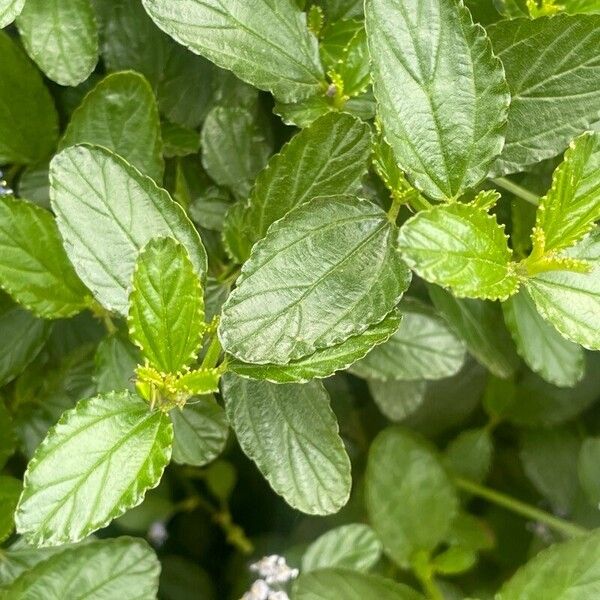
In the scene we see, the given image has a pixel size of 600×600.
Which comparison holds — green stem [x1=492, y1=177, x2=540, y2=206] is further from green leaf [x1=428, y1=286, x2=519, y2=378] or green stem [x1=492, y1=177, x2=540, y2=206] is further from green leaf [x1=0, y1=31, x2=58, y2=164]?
green leaf [x1=0, y1=31, x2=58, y2=164]

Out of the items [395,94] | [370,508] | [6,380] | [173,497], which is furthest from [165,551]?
[395,94]

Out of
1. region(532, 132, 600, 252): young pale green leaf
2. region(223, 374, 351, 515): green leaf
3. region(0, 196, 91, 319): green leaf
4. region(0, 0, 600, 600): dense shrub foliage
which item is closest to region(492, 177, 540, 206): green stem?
region(0, 0, 600, 600): dense shrub foliage

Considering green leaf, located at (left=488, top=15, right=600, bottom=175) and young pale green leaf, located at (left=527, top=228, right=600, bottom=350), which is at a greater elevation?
green leaf, located at (left=488, top=15, right=600, bottom=175)

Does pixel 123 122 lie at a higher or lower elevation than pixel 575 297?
higher

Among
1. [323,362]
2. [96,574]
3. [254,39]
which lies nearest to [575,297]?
[323,362]

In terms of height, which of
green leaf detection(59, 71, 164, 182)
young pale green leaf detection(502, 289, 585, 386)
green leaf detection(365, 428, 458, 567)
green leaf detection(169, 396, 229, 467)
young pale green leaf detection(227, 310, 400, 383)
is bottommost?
green leaf detection(365, 428, 458, 567)

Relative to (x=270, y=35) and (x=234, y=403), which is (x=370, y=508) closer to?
(x=234, y=403)

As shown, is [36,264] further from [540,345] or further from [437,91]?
[540,345]
